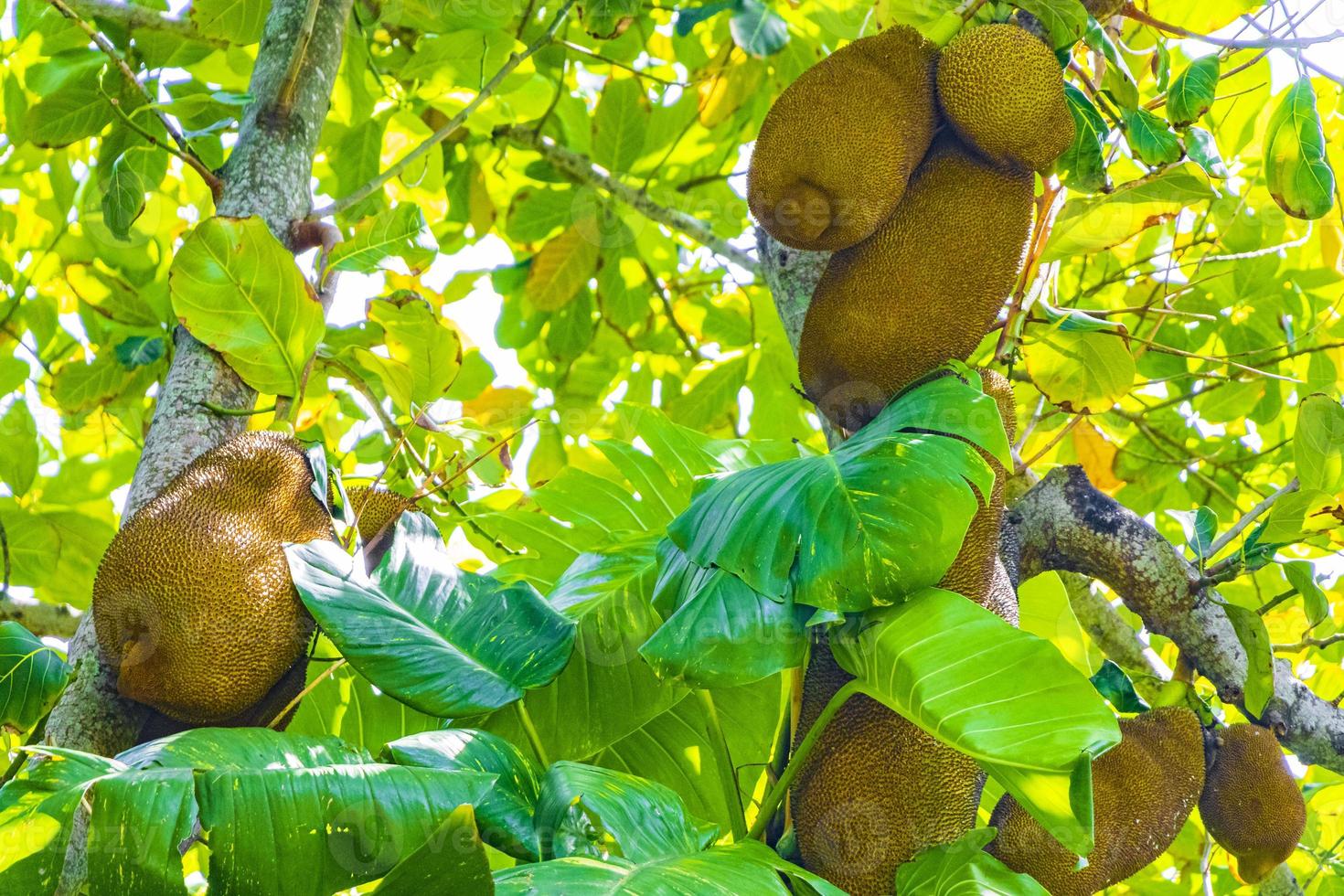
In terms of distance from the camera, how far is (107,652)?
2.67ft

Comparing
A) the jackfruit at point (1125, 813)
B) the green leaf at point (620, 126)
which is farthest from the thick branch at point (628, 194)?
the jackfruit at point (1125, 813)

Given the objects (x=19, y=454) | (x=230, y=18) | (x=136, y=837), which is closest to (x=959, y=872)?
(x=136, y=837)

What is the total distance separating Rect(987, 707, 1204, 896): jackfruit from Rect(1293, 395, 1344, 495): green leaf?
0.29m

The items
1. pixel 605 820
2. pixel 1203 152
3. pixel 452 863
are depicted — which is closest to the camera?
pixel 452 863

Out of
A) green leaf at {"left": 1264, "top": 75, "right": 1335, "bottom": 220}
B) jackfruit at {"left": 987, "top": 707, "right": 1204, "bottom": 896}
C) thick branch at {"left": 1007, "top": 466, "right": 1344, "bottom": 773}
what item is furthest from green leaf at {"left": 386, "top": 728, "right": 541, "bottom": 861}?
green leaf at {"left": 1264, "top": 75, "right": 1335, "bottom": 220}

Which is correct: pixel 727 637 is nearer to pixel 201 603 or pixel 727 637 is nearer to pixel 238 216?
pixel 201 603

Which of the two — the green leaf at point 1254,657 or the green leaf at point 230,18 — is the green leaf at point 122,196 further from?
the green leaf at point 1254,657

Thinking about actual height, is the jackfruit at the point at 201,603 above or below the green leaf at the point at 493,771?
above

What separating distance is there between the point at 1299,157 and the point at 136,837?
43.6 inches

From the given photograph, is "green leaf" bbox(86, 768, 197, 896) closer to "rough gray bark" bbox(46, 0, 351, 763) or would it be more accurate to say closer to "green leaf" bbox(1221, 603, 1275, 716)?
"rough gray bark" bbox(46, 0, 351, 763)

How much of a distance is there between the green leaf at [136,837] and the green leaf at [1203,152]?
103 centimetres

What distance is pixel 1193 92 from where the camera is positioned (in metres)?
1.08

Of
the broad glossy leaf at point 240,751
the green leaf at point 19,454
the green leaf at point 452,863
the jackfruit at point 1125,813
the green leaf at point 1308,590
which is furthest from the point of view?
the green leaf at point 19,454

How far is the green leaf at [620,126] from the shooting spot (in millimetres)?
1898
